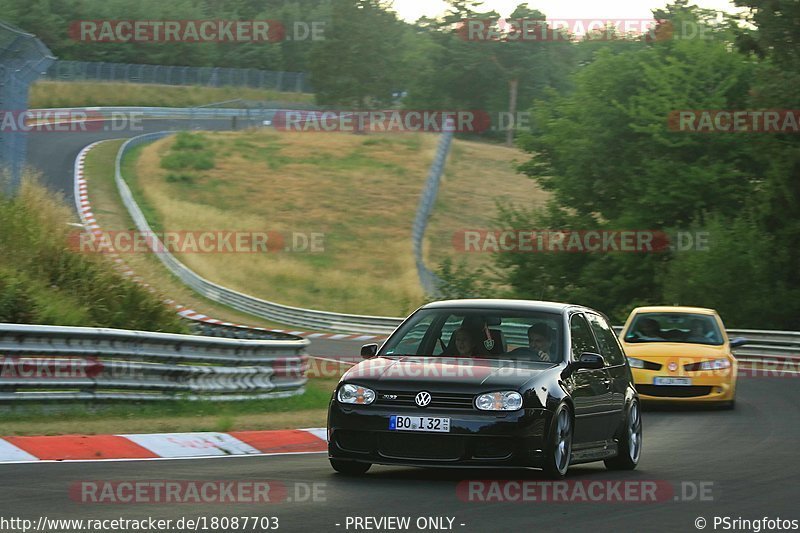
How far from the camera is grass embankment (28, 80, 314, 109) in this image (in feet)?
281

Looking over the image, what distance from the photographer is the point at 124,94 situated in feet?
300

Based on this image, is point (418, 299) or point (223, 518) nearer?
point (223, 518)

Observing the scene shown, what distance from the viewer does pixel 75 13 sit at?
99000 millimetres

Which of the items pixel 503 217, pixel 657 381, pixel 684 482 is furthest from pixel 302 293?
pixel 684 482

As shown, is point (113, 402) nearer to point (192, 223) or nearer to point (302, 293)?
point (302, 293)

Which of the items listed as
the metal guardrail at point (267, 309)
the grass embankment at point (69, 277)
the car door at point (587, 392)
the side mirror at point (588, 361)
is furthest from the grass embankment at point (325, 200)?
the side mirror at point (588, 361)

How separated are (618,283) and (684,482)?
3839cm

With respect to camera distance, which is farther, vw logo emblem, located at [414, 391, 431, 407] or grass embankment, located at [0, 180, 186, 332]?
grass embankment, located at [0, 180, 186, 332]

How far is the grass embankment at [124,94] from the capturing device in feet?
281

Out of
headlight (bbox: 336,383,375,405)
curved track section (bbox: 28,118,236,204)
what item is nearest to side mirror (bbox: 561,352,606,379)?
headlight (bbox: 336,383,375,405)

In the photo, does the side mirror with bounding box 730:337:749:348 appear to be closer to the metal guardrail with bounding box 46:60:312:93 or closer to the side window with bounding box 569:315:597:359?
the side window with bounding box 569:315:597:359

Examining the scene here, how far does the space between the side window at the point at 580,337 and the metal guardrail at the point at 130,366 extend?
16.0 ft

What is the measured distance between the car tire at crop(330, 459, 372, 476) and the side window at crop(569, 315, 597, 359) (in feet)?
6.37

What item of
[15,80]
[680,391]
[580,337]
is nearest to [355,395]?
[580,337]
